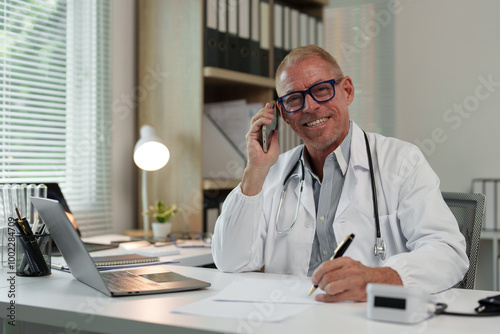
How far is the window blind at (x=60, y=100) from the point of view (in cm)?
205

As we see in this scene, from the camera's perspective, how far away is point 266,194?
5.43ft

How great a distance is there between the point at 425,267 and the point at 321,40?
210 cm

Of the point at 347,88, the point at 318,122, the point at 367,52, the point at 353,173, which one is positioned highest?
the point at 367,52

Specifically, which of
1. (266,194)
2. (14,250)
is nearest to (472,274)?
(266,194)

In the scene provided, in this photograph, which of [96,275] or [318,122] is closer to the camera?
[96,275]

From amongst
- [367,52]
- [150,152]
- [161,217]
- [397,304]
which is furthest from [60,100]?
[367,52]

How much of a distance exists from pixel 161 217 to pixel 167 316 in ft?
4.53

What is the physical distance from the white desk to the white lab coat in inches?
9.5

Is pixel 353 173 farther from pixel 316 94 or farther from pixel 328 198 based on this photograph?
pixel 316 94

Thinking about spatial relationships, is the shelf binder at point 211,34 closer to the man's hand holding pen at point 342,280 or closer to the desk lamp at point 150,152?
the desk lamp at point 150,152

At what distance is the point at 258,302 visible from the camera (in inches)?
40.2

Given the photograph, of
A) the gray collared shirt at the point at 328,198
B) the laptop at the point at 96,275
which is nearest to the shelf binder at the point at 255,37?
the gray collared shirt at the point at 328,198

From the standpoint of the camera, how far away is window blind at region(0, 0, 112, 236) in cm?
205

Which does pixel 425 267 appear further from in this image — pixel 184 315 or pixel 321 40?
pixel 321 40
